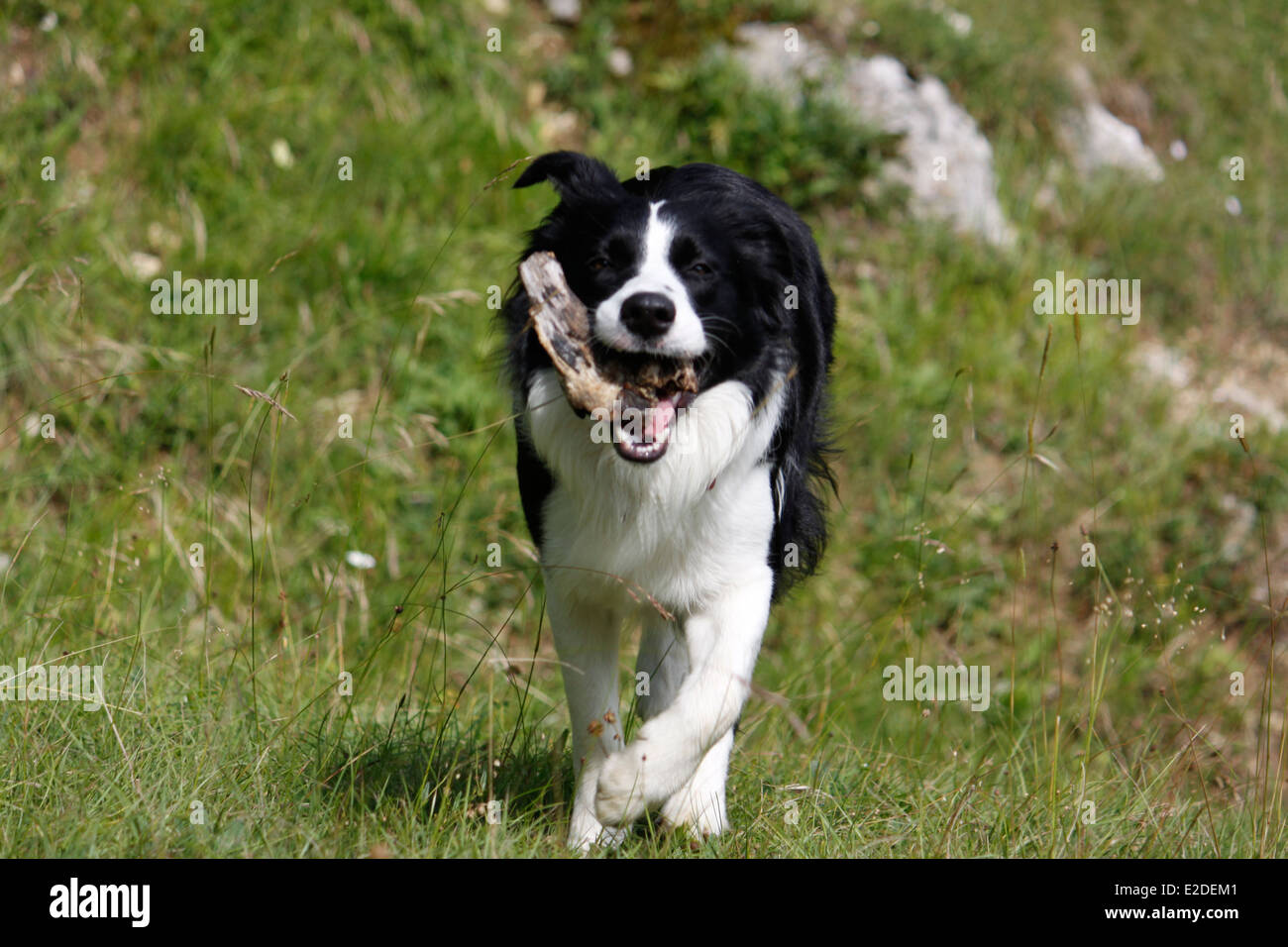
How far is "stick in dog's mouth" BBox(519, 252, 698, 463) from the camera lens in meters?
2.76

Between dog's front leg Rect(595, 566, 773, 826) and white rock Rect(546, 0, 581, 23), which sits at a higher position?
white rock Rect(546, 0, 581, 23)

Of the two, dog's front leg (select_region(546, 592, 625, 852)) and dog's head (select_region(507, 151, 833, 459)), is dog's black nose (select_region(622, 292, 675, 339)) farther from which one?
dog's front leg (select_region(546, 592, 625, 852))

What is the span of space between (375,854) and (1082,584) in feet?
15.0

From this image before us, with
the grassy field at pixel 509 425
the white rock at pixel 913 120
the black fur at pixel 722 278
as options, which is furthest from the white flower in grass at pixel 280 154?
the black fur at pixel 722 278

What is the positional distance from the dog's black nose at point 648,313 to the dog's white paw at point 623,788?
874 mm

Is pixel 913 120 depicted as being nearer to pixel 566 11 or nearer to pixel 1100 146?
pixel 1100 146

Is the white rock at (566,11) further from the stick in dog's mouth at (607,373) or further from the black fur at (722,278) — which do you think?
the stick in dog's mouth at (607,373)

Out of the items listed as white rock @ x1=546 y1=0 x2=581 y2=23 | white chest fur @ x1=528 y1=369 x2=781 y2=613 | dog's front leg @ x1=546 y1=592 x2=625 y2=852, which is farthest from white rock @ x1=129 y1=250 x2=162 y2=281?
dog's front leg @ x1=546 y1=592 x2=625 y2=852

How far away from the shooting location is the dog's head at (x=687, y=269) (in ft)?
9.12

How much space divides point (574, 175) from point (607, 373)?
0.57 metres

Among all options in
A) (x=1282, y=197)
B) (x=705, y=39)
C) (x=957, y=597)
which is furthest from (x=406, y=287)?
(x=1282, y=197)

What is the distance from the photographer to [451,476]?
5.49 metres

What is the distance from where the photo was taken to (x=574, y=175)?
3.10 m

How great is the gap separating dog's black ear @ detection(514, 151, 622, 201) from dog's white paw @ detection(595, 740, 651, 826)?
1325 millimetres
